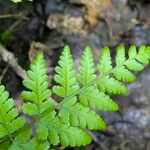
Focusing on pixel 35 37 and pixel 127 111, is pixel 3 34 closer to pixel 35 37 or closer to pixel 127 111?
pixel 35 37

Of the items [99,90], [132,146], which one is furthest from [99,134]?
[99,90]

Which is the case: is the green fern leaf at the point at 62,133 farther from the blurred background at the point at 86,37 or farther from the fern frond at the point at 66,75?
the blurred background at the point at 86,37

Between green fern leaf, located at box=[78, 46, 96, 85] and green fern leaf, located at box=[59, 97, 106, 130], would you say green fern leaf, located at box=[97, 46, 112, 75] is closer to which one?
green fern leaf, located at box=[78, 46, 96, 85]

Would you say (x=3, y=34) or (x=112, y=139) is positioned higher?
(x=3, y=34)

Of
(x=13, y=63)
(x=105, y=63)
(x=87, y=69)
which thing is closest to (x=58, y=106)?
(x=87, y=69)

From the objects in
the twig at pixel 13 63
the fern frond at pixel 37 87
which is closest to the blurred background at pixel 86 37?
the twig at pixel 13 63
